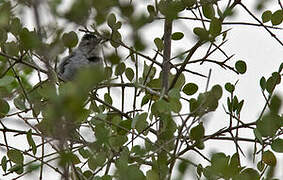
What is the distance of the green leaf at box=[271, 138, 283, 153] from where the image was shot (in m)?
1.74

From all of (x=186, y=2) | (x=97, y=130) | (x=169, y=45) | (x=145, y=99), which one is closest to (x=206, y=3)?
(x=186, y=2)

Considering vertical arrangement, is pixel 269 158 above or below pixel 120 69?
below

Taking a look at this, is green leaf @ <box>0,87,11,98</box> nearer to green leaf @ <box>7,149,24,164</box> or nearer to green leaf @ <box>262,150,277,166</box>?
green leaf @ <box>7,149,24,164</box>

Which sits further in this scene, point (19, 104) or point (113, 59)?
point (19, 104)

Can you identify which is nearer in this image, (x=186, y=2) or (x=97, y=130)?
(x=97, y=130)

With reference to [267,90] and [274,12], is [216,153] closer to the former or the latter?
[267,90]

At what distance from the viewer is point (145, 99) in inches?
84.6

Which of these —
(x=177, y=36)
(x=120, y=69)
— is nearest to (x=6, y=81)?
(x=120, y=69)

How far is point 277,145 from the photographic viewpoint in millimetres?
1750

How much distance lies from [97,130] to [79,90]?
1.90 feet

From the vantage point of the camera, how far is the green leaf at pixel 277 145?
1.74 metres

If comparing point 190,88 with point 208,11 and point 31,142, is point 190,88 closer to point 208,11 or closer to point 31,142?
point 208,11

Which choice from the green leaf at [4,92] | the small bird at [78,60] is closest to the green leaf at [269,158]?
the green leaf at [4,92]

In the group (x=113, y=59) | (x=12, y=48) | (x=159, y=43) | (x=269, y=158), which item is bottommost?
(x=113, y=59)
